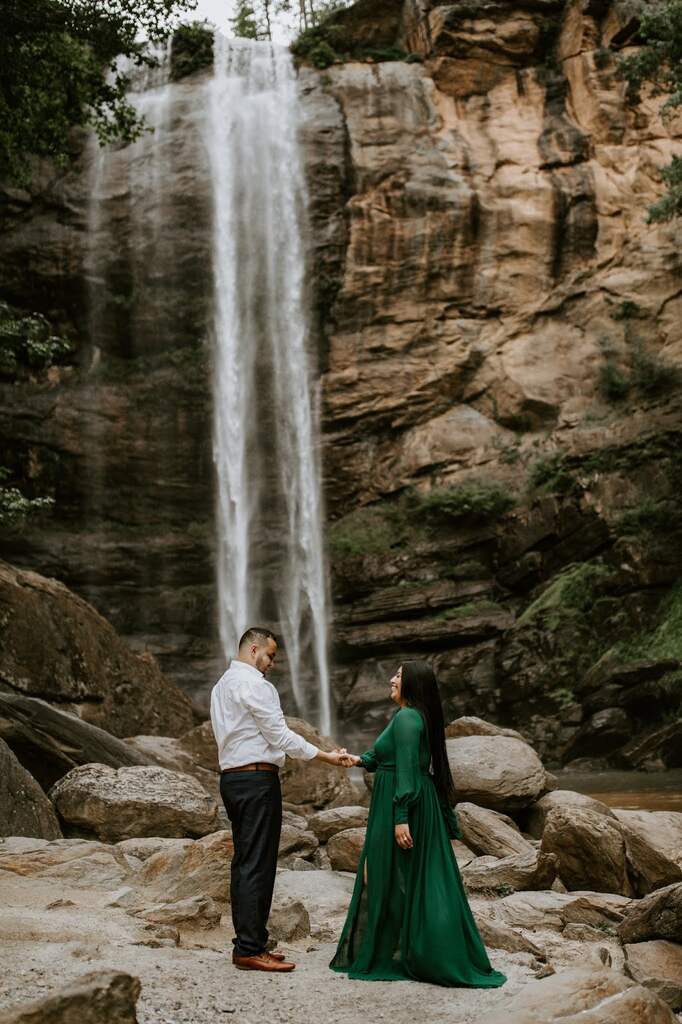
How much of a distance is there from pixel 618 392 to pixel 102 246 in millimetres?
13351

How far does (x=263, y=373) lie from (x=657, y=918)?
20.6 metres

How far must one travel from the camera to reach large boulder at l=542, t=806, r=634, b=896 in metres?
6.78

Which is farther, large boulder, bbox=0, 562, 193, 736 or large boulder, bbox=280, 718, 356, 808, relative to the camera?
large boulder, bbox=0, 562, 193, 736

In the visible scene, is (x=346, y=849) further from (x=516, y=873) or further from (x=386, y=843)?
(x=386, y=843)

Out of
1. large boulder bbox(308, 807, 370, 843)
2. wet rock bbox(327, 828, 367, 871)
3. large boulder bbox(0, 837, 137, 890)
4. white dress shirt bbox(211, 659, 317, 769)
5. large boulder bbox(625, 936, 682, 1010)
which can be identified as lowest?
large boulder bbox(308, 807, 370, 843)

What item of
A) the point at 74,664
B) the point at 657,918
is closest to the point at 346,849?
the point at 657,918

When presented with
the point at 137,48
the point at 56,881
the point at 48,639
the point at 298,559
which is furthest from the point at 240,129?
the point at 56,881

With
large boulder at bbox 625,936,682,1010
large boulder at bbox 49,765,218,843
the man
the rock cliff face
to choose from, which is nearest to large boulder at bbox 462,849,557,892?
large boulder at bbox 625,936,682,1010

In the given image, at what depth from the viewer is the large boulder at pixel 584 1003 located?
349cm

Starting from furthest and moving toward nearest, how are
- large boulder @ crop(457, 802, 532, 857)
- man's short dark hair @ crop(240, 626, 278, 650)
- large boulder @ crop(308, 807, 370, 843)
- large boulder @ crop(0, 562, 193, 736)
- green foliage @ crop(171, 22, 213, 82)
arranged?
1. green foliage @ crop(171, 22, 213, 82)
2. large boulder @ crop(0, 562, 193, 736)
3. large boulder @ crop(308, 807, 370, 843)
4. large boulder @ crop(457, 802, 532, 857)
5. man's short dark hair @ crop(240, 626, 278, 650)

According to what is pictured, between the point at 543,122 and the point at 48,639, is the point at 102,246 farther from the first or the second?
the point at 48,639

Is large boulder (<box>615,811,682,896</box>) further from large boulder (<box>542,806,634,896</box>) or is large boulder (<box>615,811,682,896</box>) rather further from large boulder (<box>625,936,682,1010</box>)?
large boulder (<box>625,936,682,1010</box>)

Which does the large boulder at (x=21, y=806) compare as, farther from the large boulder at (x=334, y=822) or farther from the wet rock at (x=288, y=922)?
the wet rock at (x=288, y=922)

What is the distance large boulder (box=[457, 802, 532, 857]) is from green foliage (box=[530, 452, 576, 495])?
45.6 ft
